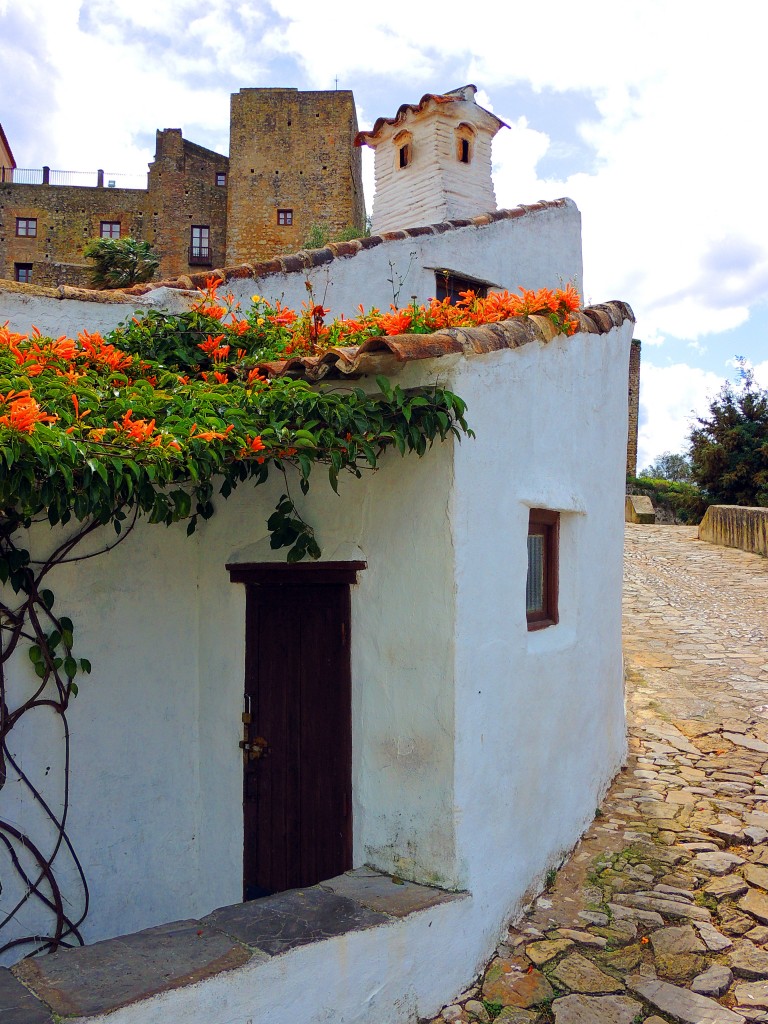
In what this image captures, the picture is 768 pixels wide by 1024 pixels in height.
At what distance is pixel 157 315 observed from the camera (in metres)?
4.74

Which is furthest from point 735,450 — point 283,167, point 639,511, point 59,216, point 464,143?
point 59,216

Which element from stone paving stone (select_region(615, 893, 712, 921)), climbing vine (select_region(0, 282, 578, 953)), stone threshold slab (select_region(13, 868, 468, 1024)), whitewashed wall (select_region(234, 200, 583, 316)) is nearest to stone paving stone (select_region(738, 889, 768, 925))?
stone paving stone (select_region(615, 893, 712, 921))

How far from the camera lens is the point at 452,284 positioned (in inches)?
333

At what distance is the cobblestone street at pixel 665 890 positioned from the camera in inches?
141

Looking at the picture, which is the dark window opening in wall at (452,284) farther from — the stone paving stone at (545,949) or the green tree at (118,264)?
the green tree at (118,264)

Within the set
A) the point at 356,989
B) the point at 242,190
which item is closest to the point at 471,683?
the point at 356,989

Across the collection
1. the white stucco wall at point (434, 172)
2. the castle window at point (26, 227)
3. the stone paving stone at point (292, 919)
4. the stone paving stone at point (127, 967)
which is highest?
the castle window at point (26, 227)

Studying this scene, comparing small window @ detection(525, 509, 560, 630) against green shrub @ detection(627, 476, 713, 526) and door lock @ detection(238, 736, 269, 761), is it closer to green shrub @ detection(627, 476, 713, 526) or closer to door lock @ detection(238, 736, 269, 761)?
door lock @ detection(238, 736, 269, 761)

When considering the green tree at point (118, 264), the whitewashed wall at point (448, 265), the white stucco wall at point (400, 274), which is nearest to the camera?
the white stucco wall at point (400, 274)

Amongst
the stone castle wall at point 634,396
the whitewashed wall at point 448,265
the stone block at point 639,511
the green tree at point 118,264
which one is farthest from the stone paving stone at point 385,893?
the stone castle wall at point 634,396

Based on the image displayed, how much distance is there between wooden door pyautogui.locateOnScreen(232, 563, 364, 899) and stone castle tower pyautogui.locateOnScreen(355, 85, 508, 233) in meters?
7.11

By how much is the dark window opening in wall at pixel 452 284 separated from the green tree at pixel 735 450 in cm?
1109

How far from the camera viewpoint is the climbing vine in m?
2.99

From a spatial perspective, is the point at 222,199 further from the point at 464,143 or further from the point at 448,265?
the point at 448,265
